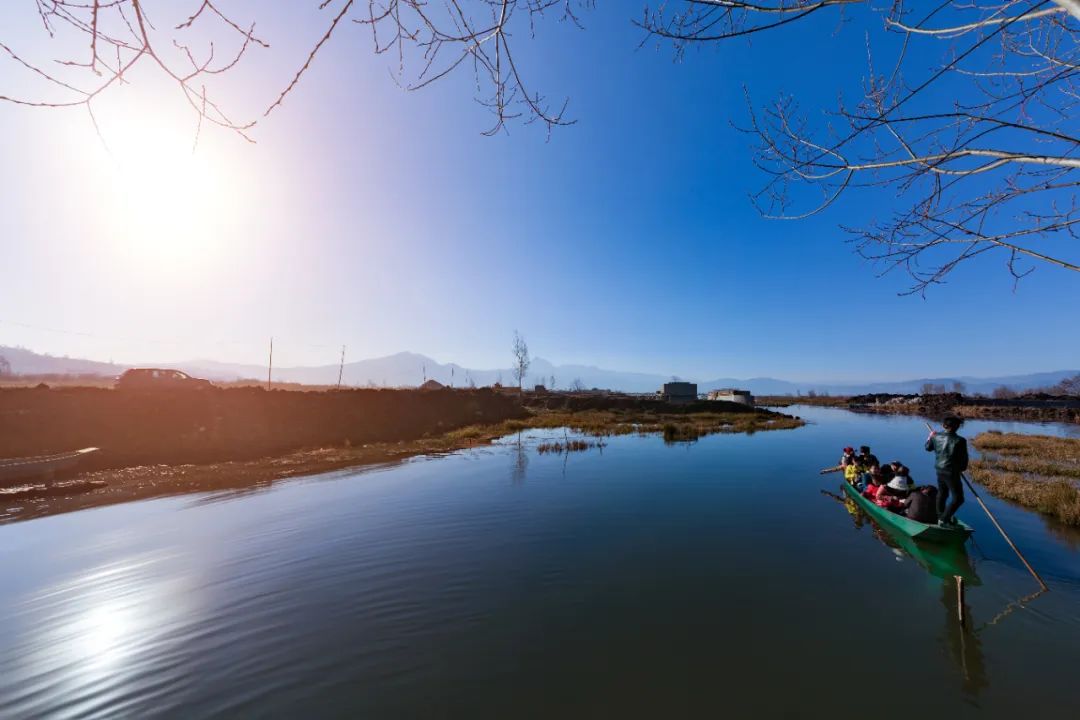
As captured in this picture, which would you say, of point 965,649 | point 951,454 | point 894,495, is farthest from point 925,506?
point 965,649

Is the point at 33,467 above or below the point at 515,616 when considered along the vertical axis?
above

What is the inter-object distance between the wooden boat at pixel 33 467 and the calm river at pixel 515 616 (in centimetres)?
544

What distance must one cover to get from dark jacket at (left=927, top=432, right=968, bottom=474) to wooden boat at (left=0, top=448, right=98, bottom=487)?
29086 mm

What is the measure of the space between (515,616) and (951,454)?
1101 cm

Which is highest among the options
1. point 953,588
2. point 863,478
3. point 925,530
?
point 863,478

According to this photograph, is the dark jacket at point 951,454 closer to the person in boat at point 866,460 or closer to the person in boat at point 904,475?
the person in boat at point 904,475

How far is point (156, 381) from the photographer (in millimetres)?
27250

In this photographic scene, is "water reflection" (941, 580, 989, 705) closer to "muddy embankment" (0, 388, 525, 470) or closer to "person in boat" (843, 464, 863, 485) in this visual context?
"person in boat" (843, 464, 863, 485)

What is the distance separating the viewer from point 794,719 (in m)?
5.20

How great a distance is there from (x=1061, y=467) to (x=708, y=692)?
27.8 meters

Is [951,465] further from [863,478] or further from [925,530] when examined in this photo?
[863,478]

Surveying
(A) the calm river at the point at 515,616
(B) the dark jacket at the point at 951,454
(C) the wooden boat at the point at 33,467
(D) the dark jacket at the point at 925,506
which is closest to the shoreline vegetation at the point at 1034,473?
(A) the calm river at the point at 515,616

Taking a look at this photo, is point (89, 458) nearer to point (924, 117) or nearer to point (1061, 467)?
point (924, 117)

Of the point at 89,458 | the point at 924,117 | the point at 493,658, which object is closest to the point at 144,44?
the point at 924,117
